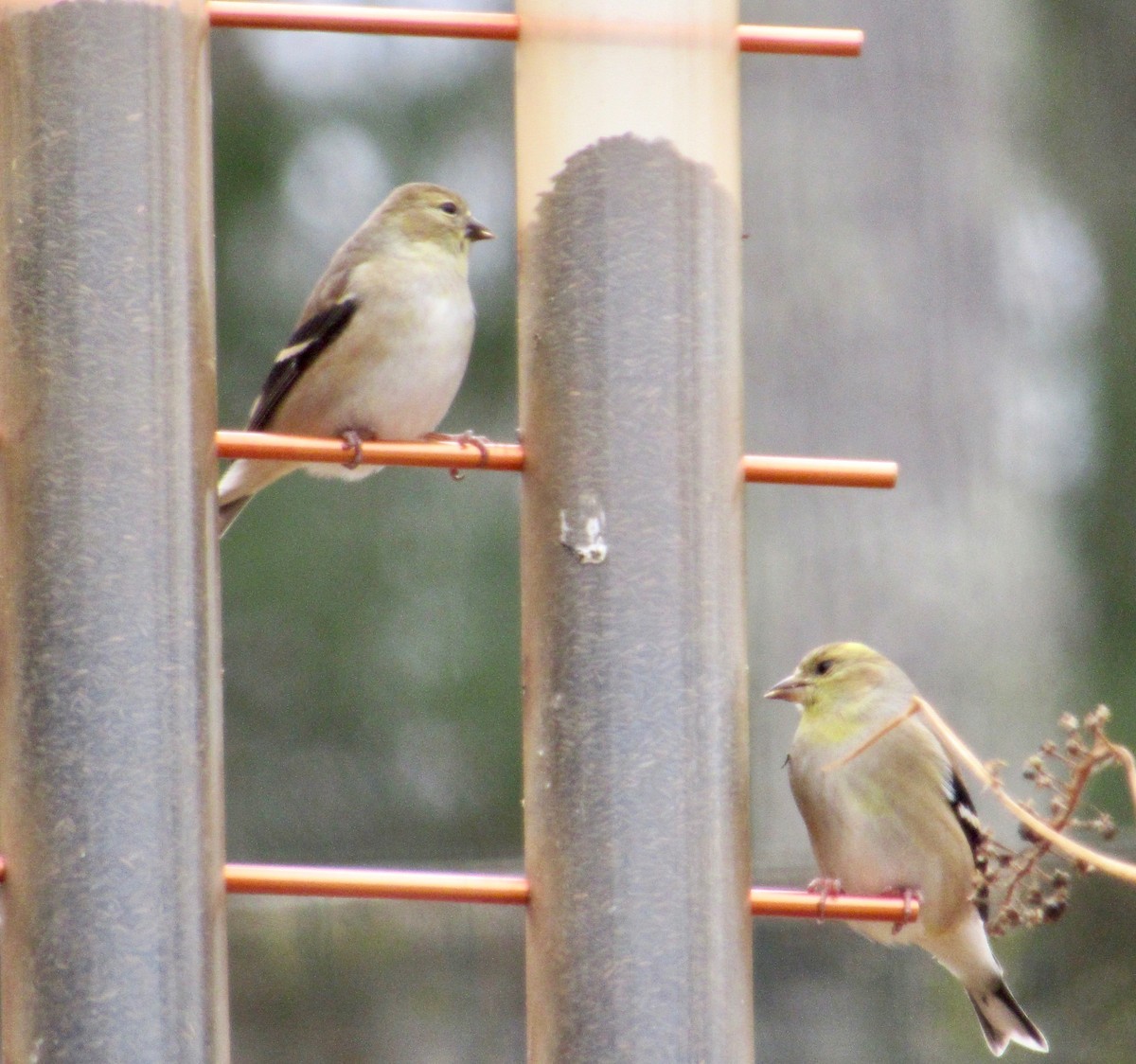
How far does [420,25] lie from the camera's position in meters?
4.38

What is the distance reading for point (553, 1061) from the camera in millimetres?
4223

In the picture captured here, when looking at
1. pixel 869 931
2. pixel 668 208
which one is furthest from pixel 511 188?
pixel 668 208

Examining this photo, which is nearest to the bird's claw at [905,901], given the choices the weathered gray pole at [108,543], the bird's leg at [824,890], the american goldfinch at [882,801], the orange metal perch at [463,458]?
the american goldfinch at [882,801]

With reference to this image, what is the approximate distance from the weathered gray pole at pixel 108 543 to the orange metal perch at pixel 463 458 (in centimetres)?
12

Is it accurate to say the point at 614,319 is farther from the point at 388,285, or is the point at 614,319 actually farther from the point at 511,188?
the point at 511,188

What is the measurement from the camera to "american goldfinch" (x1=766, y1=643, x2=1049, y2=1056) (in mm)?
5574

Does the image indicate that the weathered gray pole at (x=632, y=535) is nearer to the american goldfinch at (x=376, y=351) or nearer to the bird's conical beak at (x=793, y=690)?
the american goldfinch at (x=376, y=351)

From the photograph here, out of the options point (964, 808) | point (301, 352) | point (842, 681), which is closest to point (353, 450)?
point (301, 352)

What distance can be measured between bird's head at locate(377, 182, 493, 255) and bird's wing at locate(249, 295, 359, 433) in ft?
0.86

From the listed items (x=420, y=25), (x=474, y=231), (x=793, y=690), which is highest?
(x=420, y=25)

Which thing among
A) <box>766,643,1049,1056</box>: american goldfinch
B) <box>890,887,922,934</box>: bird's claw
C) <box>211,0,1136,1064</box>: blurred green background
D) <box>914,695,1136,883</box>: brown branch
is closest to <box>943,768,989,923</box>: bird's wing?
<box>766,643,1049,1056</box>: american goldfinch

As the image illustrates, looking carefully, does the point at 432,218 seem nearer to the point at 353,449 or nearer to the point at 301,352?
the point at 301,352

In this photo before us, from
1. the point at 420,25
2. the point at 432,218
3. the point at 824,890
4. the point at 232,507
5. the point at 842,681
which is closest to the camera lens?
the point at 420,25

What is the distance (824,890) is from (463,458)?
45.0 inches
